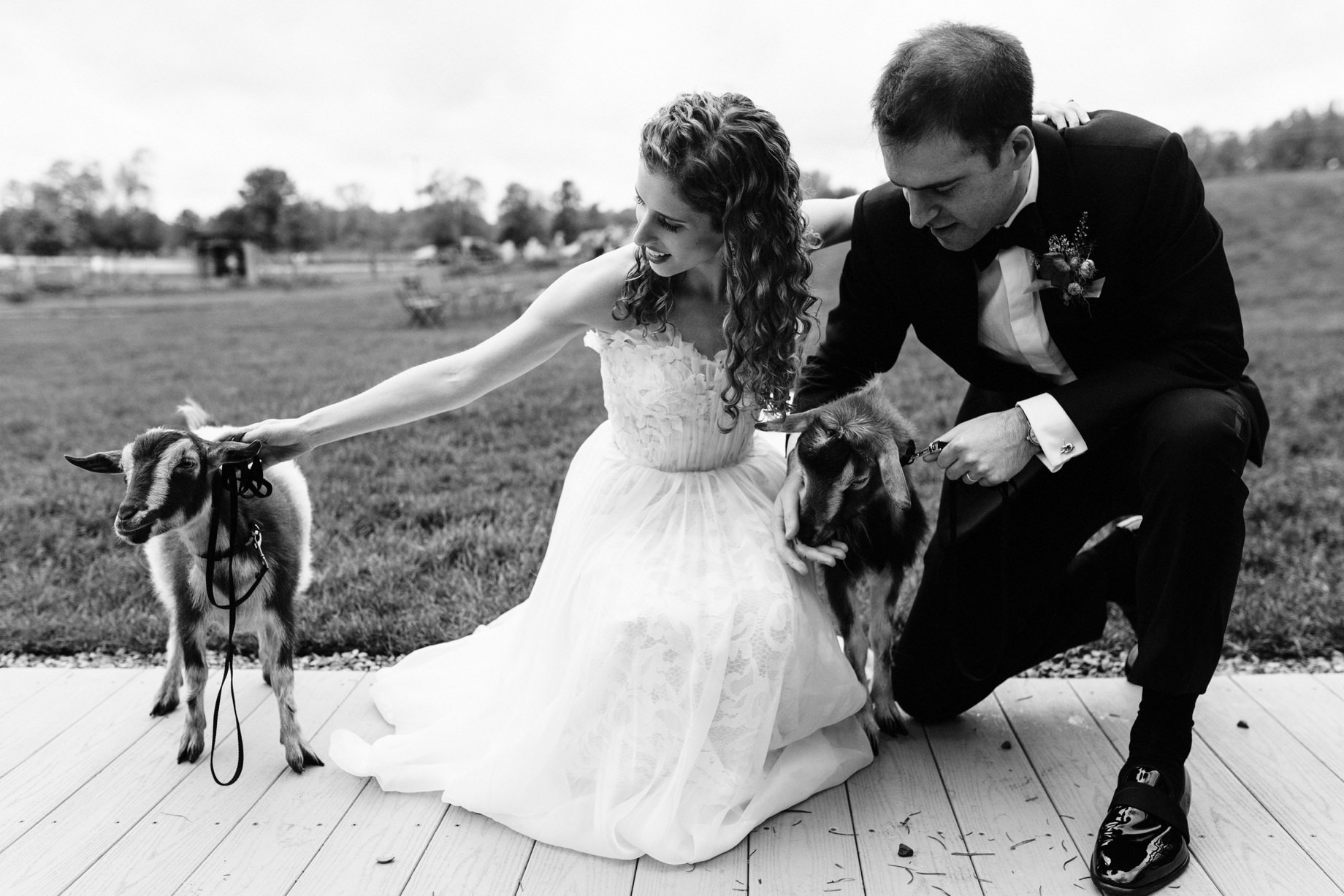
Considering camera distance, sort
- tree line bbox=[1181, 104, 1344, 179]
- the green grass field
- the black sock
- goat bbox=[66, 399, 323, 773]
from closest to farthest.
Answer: the black sock → goat bbox=[66, 399, 323, 773] → the green grass field → tree line bbox=[1181, 104, 1344, 179]

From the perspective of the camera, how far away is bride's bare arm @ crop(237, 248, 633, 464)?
117 inches

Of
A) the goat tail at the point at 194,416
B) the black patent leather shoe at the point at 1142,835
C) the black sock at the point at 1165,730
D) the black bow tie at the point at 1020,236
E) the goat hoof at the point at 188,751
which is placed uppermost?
the black bow tie at the point at 1020,236

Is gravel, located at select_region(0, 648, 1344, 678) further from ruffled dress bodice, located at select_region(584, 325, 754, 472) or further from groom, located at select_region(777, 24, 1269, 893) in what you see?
ruffled dress bodice, located at select_region(584, 325, 754, 472)

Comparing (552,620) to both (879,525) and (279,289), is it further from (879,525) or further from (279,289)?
(279,289)

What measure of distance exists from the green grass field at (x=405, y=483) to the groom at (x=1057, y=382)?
725mm

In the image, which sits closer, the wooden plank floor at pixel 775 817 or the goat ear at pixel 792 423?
the wooden plank floor at pixel 775 817

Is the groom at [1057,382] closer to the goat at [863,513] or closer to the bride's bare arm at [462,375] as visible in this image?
the goat at [863,513]

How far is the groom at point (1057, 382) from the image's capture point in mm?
2641

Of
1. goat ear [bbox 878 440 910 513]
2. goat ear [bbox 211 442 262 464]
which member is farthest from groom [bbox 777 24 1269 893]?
goat ear [bbox 211 442 262 464]

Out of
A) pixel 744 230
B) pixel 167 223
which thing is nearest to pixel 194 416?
pixel 744 230

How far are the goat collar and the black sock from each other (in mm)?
2726

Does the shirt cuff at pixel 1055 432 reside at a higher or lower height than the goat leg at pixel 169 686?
higher

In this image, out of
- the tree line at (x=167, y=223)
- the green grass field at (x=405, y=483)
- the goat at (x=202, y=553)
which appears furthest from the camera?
the tree line at (x=167, y=223)

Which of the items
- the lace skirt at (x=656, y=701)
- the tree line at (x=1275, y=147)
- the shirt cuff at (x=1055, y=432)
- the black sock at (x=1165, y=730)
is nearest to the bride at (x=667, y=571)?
the lace skirt at (x=656, y=701)
